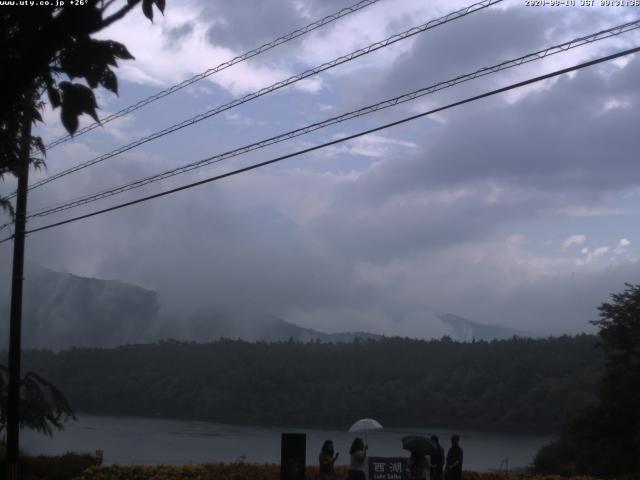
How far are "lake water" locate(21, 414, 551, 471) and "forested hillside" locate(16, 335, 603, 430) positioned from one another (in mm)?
4638

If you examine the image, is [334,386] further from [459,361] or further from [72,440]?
[72,440]

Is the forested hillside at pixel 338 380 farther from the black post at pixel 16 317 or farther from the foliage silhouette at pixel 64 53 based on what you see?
the foliage silhouette at pixel 64 53

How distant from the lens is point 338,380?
73062 mm

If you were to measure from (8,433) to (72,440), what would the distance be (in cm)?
3183

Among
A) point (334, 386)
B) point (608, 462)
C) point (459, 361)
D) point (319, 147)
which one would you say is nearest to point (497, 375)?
point (459, 361)

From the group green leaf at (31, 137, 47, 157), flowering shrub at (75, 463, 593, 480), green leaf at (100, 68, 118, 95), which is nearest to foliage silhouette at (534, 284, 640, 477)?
flowering shrub at (75, 463, 593, 480)

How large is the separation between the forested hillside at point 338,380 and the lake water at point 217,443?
183 inches

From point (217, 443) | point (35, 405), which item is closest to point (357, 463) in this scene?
point (35, 405)

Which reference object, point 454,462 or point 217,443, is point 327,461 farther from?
point 217,443

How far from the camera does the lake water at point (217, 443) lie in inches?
1390

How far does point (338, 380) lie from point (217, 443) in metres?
28.9

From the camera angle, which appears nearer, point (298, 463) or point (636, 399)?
point (298, 463)

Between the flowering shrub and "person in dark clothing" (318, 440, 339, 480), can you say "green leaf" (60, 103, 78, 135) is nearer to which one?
"person in dark clothing" (318, 440, 339, 480)

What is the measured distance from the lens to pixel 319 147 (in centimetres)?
1263
